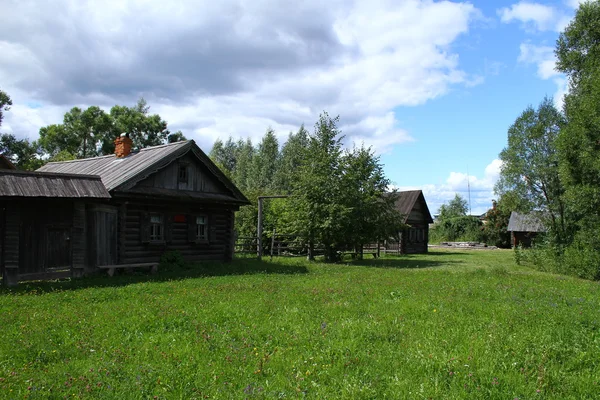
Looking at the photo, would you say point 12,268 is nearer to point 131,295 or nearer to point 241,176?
point 131,295

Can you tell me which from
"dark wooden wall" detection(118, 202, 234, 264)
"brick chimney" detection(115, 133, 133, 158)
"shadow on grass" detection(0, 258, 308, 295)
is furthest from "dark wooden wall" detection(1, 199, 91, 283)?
"brick chimney" detection(115, 133, 133, 158)

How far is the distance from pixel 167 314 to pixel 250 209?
23.5 metres

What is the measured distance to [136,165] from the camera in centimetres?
2088

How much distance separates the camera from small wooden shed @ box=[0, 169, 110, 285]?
1543 centimetres

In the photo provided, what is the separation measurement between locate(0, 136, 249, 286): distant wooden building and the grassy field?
507 centimetres

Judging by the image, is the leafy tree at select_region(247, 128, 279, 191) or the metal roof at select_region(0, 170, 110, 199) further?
the leafy tree at select_region(247, 128, 279, 191)

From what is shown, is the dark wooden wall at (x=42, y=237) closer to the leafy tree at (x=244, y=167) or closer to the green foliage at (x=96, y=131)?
the green foliage at (x=96, y=131)

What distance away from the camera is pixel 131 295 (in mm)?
13070

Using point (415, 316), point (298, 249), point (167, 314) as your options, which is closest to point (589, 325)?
point (415, 316)

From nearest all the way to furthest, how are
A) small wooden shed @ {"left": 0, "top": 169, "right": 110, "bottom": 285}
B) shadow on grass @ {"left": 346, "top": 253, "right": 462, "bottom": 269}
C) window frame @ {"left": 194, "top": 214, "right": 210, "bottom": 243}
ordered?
small wooden shed @ {"left": 0, "top": 169, "right": 110, "bottom": 285} < window frame @ {"left": 194, "top": 214, "right": 210, "bottom": 243} < shadow on grass @ {"left": 346, "top": 253, "right": 462, "bottom": 269}

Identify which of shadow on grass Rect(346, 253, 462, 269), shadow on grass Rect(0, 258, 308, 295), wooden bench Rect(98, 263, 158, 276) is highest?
wooden bench Rect(98, 263, 158, 276)

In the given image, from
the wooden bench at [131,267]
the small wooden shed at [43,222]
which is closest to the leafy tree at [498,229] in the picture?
the wooden bench at [131,267]

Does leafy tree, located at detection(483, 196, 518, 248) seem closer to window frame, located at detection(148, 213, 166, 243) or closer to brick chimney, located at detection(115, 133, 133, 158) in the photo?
brick chimney, located at detection(115, 133, 133, 158)

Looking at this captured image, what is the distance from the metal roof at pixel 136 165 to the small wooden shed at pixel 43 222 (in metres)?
1.51
